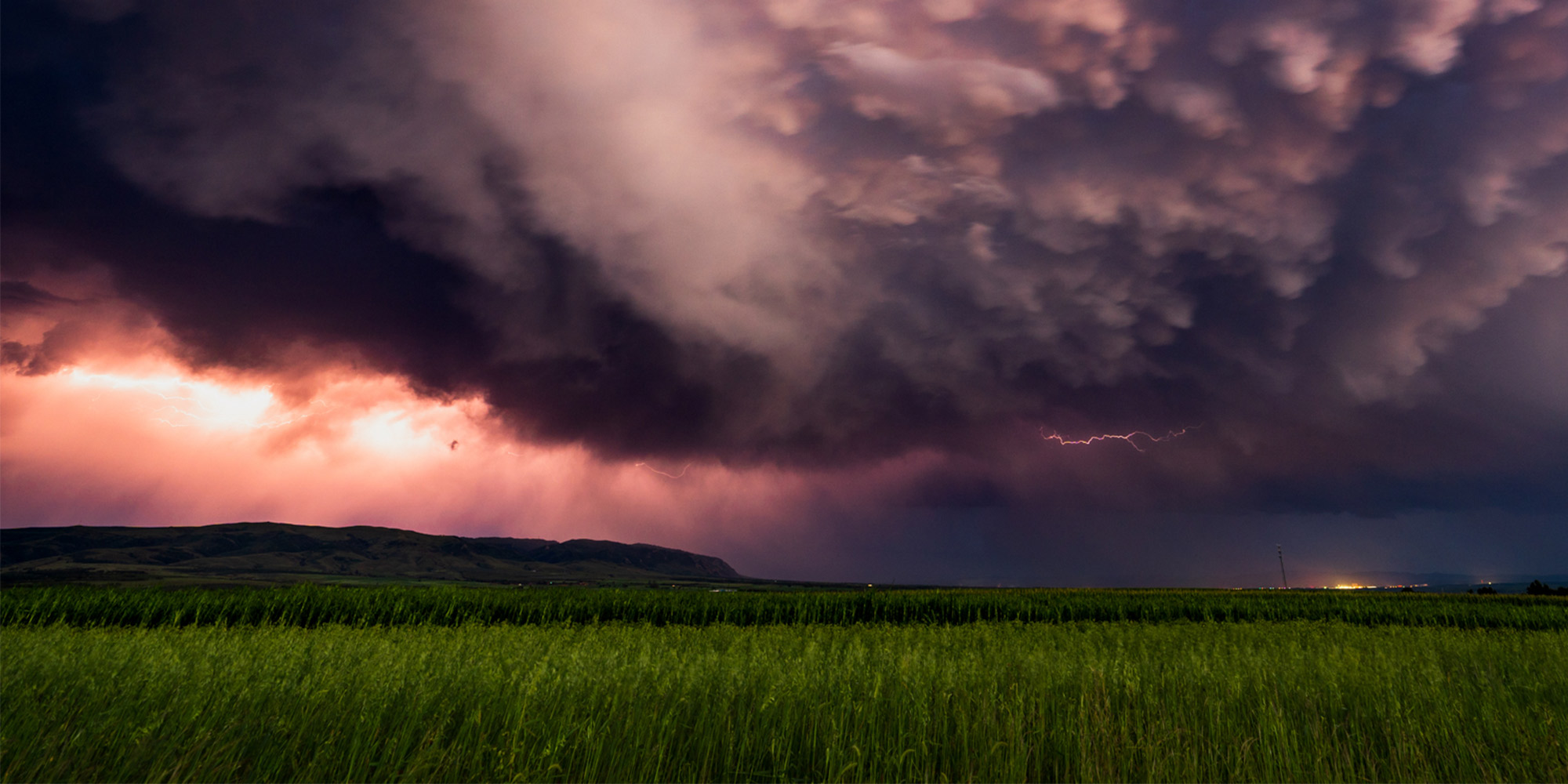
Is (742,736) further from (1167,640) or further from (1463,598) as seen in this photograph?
(1463,598)

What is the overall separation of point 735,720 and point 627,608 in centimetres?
2378

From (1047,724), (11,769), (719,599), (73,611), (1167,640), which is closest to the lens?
(11,769)

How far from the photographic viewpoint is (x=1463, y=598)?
172ft

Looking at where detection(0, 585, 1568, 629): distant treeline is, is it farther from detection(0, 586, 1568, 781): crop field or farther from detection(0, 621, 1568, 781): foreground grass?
detection(0, 621, 1568, 781): foreground grass

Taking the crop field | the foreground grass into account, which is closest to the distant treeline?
the crop field

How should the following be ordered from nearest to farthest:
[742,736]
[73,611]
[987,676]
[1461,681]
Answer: [742,736], [987,676], [1461,681], [73,611]

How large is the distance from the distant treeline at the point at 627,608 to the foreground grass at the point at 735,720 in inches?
603

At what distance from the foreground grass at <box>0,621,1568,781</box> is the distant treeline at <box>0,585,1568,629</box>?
15320 millimetres

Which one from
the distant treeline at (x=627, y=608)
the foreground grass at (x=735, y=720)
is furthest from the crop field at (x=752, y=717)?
the distant treeline at (x=627, y=608)

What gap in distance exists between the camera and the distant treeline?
2250 cm

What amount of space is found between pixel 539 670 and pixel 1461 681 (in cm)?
1238

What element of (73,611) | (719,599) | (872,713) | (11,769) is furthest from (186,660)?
(719,599)

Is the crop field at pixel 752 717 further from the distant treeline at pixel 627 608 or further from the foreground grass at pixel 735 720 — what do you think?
the distant treeline at pixel 627 608

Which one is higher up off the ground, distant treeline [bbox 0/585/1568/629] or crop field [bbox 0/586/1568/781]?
crop field [bbox 0/586/1568/781]
